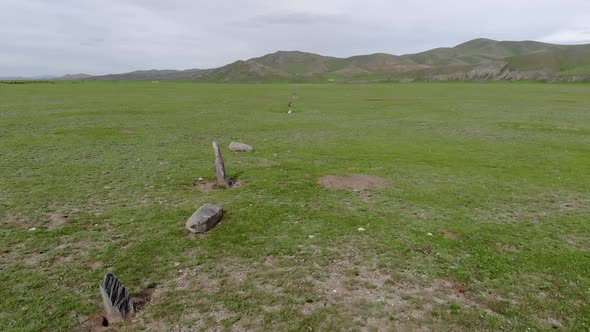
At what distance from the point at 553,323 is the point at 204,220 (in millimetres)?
9609

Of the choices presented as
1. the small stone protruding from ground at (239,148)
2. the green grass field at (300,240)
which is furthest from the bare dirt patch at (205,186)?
the small stone protruding from ground at (239,148)

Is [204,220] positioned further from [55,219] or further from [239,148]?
[239,148]

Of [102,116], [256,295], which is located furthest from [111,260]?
[102,116]

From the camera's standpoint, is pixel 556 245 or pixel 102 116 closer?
pixel 556 245

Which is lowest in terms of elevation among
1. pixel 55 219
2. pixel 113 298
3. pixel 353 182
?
A: pixel 353 182

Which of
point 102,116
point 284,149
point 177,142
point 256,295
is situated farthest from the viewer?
point 102,116

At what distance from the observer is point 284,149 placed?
81.6ft

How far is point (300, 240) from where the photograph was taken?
1109cm

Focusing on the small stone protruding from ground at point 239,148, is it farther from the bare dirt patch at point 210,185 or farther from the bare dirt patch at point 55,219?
the bare dirt patch at point 55,219

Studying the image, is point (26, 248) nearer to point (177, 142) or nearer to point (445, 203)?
A: point (445, 203)

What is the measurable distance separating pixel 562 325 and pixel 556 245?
431 cm

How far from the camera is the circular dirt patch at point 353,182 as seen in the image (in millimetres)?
16484

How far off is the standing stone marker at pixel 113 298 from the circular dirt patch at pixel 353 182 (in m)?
10.6

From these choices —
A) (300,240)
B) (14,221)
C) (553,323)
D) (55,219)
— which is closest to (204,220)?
(300,240)
